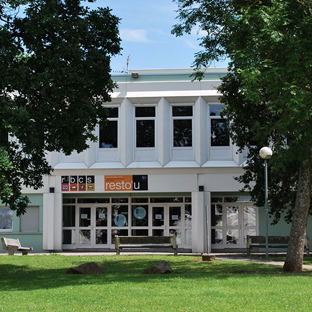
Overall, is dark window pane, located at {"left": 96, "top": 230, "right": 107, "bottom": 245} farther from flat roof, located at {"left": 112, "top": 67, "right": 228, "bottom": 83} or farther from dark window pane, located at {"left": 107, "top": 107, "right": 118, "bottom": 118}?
flat roof, located at {"left": 112, "top": 67, "right": 228, "bottom": 83}

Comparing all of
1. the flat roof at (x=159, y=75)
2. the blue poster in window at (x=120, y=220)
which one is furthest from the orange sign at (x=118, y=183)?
the flat roof at (x=159, y=75)

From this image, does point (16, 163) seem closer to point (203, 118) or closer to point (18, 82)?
point (18, 82)

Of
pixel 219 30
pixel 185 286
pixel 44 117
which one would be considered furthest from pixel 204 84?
pixel 185 286

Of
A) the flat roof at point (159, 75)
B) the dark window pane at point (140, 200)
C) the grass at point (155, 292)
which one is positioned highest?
the flat roof at point (159, 75)

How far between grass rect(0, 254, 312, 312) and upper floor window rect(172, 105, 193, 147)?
488 inches

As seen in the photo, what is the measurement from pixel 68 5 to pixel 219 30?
14.9 ft

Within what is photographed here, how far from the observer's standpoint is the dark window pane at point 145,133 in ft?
88.8

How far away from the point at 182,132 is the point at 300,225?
1281 cm

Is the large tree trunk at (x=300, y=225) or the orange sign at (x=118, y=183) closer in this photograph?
the large tree trunk at (x=300, y=225)

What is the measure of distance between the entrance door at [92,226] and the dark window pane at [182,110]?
6.00 m

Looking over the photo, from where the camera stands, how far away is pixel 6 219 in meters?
27.8

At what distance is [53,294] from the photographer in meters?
10.0

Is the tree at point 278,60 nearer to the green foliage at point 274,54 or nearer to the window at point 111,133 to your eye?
the green foliage at point 274,54

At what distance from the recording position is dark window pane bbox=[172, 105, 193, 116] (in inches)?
1062
